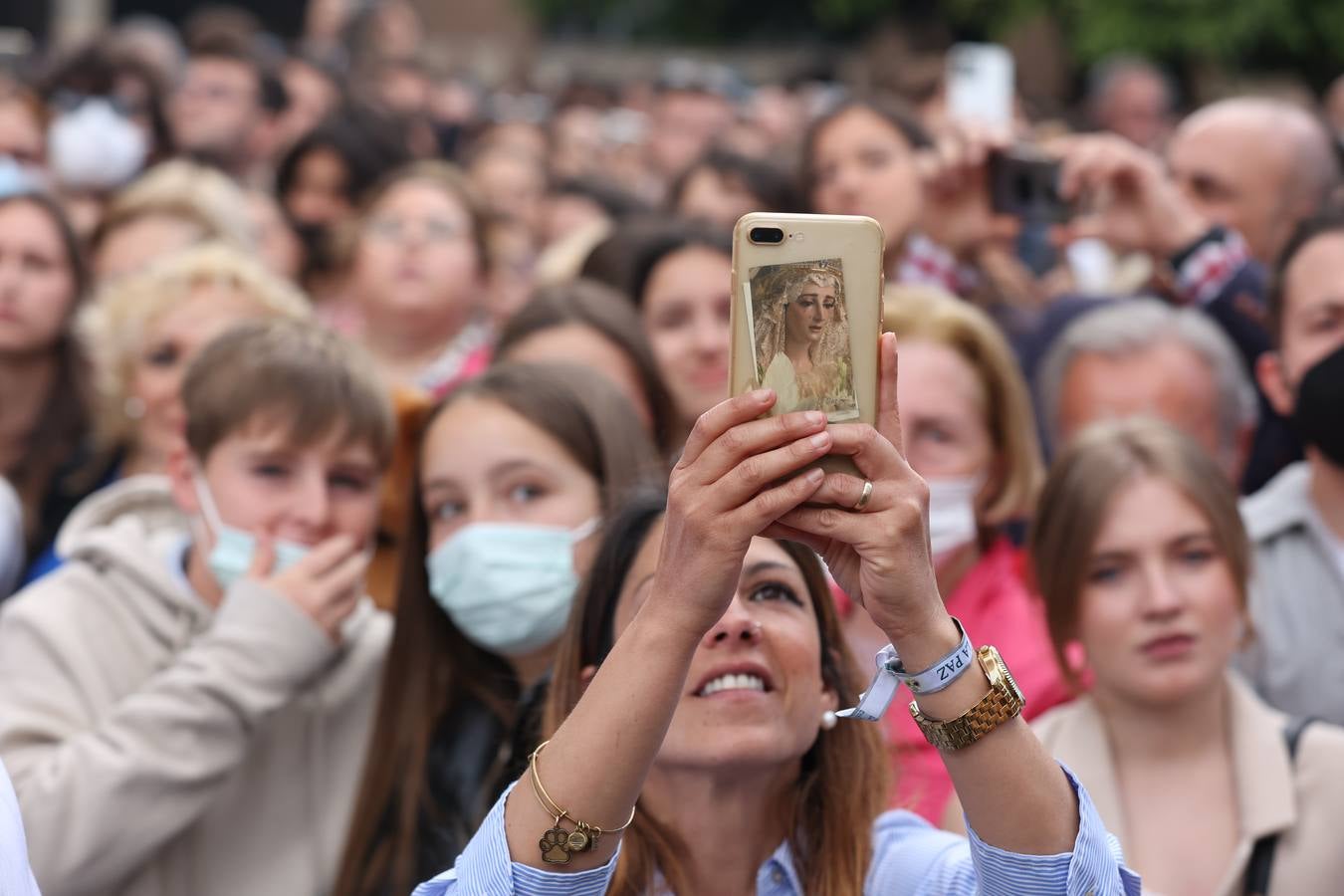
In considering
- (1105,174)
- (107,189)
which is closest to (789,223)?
(1105,174)

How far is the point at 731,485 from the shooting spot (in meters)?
1.92

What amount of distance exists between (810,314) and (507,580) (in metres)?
1.65

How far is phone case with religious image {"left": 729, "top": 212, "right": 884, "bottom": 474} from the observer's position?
1.94 meters

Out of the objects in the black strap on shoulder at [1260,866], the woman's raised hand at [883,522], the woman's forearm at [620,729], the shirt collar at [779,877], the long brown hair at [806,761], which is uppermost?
the woman's raised hand at [883,522]

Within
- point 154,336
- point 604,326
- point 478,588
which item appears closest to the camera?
point 478,588

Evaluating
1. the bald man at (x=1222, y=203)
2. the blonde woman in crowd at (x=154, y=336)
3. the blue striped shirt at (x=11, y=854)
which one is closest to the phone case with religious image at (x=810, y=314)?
the blue striped shirt at (x=11, y=854)

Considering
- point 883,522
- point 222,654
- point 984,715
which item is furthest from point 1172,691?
point 222,654

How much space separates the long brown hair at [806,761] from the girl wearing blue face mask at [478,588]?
415 millimetres

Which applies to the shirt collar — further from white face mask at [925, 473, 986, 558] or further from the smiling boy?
white face mask at [925, 473, 986, 558]

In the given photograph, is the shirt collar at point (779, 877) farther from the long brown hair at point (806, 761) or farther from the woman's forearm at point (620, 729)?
the woman's forearm at point (620, 729)

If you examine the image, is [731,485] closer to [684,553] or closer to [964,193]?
[684,553]

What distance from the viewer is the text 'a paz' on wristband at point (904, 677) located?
6.59 feet

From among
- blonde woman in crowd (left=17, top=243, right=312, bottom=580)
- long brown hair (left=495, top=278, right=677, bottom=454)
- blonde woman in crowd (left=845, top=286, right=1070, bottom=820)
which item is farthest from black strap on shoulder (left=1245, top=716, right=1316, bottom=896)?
blonde woman in crowd (left=17, top=243, right=312, bottom=580)

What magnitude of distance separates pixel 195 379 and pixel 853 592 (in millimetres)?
2323
